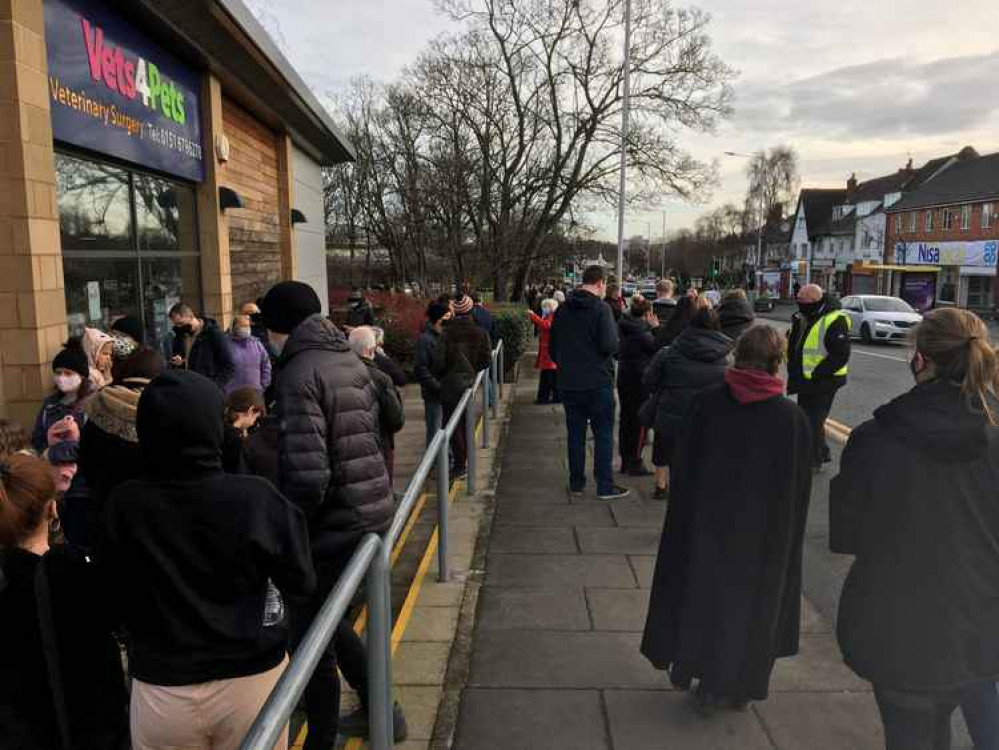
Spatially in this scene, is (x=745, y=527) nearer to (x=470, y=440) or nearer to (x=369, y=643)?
(x=369, y=643)

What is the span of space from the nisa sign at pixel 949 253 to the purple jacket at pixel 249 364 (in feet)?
148

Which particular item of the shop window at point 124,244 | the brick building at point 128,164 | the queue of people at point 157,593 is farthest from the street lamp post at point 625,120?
the queue of people at point 157,593

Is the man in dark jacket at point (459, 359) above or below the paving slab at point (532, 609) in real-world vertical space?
above

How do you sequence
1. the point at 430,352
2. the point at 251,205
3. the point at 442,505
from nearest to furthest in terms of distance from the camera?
the point at 442,505 < the point at 430,352 < the point at 251,205

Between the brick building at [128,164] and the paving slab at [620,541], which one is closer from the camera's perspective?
the brick building at [128,164]

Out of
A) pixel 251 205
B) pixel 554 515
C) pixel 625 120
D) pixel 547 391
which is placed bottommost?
pixel 554 515

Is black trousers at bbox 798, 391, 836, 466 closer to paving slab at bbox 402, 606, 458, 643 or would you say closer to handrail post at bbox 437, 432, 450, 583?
handrail post at bbox 437, 432, 450, 583

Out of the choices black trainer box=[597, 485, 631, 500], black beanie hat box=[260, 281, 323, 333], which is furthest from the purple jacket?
black beanie hat box=[260, 281, 323, 333]

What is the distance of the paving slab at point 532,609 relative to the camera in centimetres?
407

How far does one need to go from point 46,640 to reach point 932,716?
245 cm

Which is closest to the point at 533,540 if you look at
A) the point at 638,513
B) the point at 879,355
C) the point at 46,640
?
the point at 638,513

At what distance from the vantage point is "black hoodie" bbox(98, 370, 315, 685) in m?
1.91

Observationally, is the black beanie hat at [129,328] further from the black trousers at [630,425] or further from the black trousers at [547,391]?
the black trousers at [547,391]

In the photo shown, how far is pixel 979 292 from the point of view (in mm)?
43844
